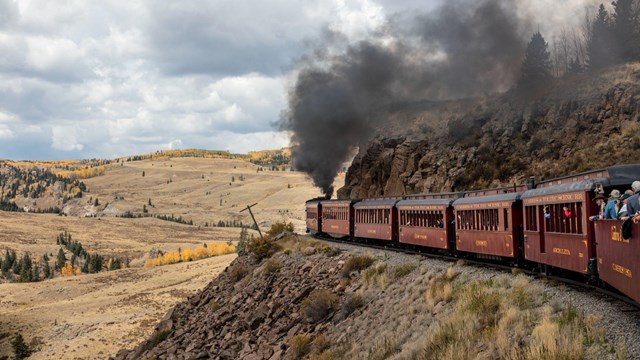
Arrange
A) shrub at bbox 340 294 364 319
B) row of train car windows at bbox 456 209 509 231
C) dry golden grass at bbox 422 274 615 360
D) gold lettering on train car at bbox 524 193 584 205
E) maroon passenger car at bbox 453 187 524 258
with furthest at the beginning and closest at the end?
shrub at bbox 340 294 364 319, row of train car windows at bbox 456 209 509 231, maroon passenger car at bbox 453 187 524 258, gold lettering on train car at bbox 524 193 584 205, dry golden grass at bbox 422 274 615 360

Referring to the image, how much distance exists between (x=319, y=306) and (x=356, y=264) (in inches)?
153

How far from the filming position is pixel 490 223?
69.1 ft

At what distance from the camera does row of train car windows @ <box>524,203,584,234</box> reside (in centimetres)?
1455

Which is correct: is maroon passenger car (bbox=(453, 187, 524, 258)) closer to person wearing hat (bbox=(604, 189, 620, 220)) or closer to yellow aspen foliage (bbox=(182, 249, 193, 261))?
person wearing hat (bbox=(604, 189, 620, 220))

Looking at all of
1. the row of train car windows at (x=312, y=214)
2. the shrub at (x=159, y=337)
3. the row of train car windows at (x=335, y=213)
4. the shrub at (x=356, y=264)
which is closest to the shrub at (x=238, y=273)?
the shrub at (x=159, y=337)

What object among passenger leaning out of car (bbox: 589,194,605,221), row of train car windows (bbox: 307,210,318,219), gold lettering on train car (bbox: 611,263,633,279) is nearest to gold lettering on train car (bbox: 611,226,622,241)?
gold lettering on train car (bbox: 611,263,633,279)

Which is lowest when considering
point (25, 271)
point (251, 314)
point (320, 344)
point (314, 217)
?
point (25, 271)

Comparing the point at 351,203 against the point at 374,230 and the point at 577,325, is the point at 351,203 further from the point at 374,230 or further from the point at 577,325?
the point at 577,325

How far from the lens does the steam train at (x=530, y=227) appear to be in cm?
1200

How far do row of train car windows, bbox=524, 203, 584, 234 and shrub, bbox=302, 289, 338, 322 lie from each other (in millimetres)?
7622

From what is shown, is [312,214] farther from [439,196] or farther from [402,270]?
[402,270]

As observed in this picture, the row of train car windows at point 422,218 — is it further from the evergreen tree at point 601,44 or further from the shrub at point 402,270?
the evergreen tree at point 601,44

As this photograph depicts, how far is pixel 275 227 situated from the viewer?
47250 millimetres

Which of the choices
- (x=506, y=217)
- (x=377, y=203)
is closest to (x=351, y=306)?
(x=506, y=217)
